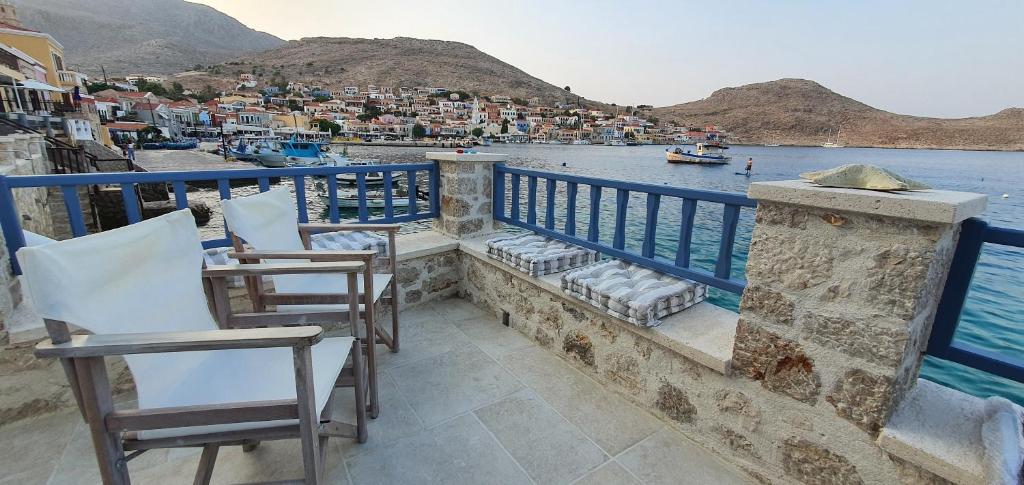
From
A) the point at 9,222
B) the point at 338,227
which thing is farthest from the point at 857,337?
the point at 9,222

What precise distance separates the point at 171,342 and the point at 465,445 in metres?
1.24

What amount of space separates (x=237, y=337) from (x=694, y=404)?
184 centimetres

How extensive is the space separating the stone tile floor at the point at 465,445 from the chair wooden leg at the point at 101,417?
24.4 inches

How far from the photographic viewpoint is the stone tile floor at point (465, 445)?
168 cm

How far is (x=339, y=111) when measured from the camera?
7175 centimetres

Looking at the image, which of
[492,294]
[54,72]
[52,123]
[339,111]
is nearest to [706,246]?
[492,294]

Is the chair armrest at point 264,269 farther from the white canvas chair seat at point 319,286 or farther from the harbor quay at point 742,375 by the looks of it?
the harbor quay at point 742,375

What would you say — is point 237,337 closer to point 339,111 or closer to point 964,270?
point 964,270

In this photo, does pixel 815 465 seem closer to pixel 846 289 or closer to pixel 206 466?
pixel 846 289

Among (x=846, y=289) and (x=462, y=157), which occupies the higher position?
(x=462, y=157)

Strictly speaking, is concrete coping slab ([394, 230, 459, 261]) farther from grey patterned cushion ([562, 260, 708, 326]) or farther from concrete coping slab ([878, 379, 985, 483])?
concrete coping slab ([878, 379, 985, 483])

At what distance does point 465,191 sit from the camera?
3.43 m

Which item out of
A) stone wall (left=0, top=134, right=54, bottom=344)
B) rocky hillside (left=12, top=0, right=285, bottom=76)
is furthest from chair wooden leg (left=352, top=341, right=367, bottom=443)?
rocky hillside (left=12, top=0, right=285, bottom=76)

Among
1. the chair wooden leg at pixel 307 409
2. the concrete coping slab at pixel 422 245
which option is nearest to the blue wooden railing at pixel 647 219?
the concrete coping slab at pixel 422 245
